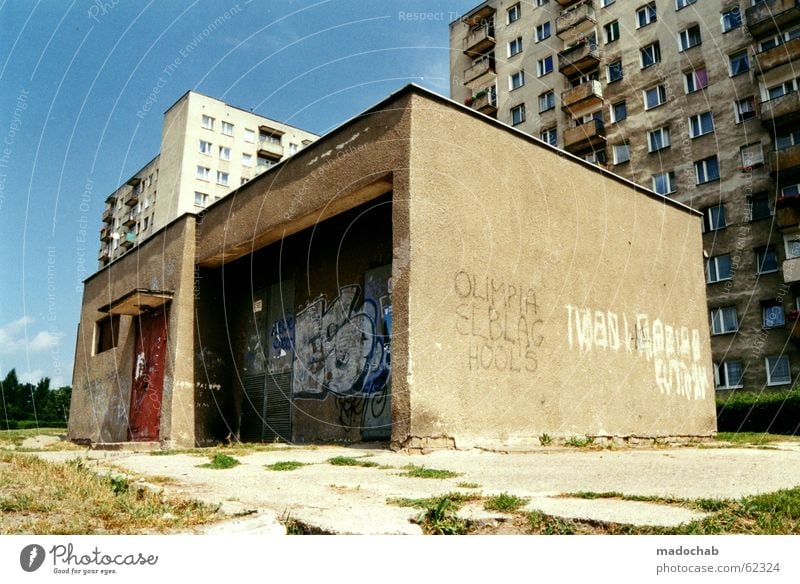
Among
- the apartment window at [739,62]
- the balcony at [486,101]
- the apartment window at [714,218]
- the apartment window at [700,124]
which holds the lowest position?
the apartment window at [714,218]

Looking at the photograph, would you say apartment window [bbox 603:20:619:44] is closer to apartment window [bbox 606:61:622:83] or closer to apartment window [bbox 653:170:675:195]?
apartment window [bbox 606:61:622:83]

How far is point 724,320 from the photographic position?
2736 cm

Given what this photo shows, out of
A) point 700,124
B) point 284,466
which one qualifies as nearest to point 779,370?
point 700,124

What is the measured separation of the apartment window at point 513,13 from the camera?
1448 inches

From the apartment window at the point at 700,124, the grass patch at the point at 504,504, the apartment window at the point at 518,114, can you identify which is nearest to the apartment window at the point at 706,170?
the apartment window at the point at 700,124

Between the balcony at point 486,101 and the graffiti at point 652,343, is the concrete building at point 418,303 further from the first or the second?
the balcony at point 486,101

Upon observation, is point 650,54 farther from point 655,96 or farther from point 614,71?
point 655,96

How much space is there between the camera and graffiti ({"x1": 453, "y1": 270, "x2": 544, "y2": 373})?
30.6ft

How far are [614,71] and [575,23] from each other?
3390 mm

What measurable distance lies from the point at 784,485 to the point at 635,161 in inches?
1120

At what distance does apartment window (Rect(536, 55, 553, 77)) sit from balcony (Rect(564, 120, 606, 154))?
4368mm

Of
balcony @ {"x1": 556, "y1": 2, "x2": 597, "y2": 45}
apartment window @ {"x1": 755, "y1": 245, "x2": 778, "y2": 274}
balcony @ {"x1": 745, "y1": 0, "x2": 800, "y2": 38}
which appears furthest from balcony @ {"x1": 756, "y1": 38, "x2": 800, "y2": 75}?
balcony @ {"x1": 556, "y1": 2, "x2": 597, "y2": 45}

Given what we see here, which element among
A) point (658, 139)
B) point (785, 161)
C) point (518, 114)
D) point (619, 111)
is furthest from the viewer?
point (518, 114)

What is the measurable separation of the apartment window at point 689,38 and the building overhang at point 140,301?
26161 mm
